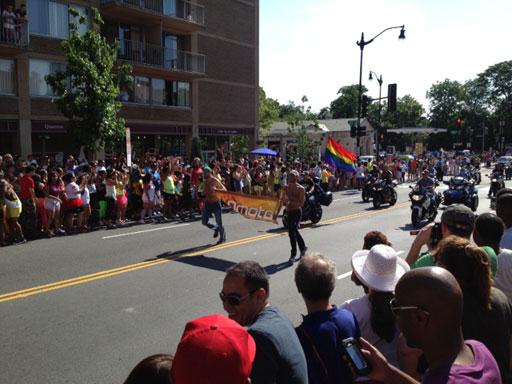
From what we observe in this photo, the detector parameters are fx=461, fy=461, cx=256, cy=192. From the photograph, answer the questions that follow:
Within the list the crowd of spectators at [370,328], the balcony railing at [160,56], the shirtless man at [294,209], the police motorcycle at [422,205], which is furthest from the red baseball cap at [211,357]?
the balcony railing at [160,56]

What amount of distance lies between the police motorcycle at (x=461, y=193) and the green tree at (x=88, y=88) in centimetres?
1361

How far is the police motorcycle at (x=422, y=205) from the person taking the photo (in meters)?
14.4

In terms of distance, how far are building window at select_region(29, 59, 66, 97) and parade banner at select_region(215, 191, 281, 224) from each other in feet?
53.3

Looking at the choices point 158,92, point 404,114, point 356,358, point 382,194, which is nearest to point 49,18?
point 158,92

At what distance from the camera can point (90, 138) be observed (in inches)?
733

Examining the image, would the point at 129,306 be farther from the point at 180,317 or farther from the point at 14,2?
the point at 14,2

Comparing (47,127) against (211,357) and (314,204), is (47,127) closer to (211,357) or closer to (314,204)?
(314,204)

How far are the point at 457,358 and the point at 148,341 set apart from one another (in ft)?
14.4

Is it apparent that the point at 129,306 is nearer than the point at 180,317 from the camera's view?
No

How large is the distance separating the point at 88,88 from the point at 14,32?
682 cm

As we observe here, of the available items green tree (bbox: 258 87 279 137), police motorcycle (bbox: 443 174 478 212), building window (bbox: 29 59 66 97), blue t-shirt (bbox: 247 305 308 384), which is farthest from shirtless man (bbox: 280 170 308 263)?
green tree (bbox: 258 87 279 137)

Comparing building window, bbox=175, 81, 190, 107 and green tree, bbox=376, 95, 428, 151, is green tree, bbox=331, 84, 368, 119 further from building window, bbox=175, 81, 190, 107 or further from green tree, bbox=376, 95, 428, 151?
building window, bbox=175, 81, 190, 107

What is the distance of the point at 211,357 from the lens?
1.72m

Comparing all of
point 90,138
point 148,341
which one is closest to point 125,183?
point 90,138
